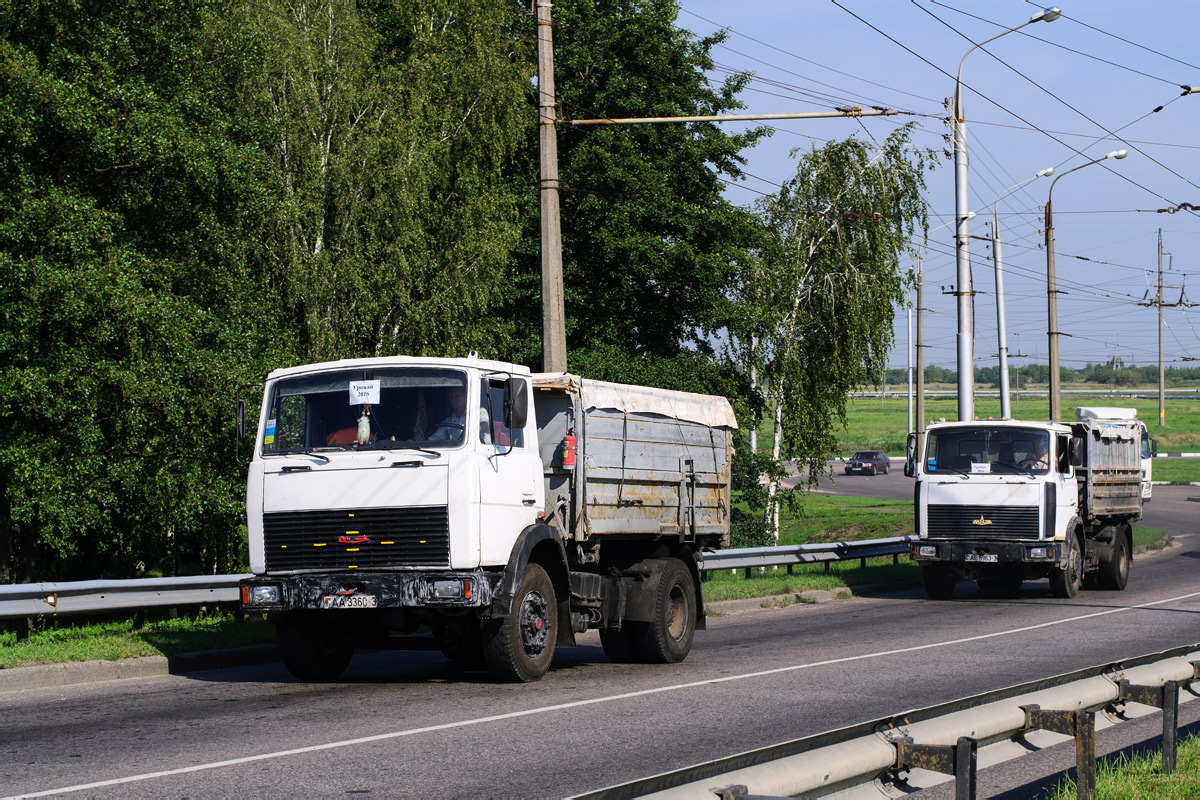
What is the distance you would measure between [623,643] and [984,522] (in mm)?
9516

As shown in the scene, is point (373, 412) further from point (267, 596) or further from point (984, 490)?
point (984, 490)

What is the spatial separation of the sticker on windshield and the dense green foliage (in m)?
7.48

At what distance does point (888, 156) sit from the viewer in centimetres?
3566

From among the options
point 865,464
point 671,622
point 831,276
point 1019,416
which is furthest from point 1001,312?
point 1019,416

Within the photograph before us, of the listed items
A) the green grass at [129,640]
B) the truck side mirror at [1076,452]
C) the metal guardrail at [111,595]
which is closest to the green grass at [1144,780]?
the green grass at [129,640]

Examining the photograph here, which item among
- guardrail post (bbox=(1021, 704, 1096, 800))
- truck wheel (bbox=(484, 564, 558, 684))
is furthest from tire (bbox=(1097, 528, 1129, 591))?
guardrail post (bbox=(1021, 704, 1096, 800))

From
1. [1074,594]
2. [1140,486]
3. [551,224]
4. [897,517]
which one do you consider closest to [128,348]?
[551,224]

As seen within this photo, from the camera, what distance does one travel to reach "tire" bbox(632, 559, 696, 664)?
1217 cm

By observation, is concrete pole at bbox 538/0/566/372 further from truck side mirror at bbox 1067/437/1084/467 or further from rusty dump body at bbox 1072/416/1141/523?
rusty dump body at bbox 1072/416/1141/523

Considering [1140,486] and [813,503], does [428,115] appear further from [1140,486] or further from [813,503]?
[813,503]

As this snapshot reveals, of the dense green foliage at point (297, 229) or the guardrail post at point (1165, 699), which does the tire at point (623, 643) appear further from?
the dense green foliage at point (297, 229)

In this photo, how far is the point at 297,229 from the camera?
79.4ft

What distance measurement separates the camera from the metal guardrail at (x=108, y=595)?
1119cm

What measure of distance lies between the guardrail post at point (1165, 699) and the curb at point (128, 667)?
27.3 feet
